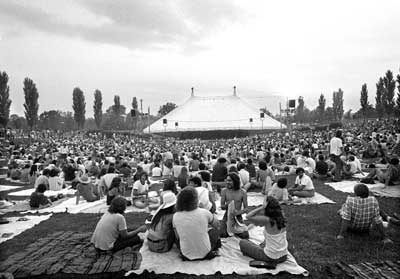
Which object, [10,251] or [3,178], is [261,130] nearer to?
[3,178]

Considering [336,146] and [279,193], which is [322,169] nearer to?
[336,146]

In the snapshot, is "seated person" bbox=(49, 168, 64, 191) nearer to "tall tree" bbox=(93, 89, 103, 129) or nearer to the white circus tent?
the white circus tent

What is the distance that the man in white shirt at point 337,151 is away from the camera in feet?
25.3

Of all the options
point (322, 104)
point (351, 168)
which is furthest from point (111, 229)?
point (322, 104)

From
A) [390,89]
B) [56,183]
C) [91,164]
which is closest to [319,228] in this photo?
[56,183]

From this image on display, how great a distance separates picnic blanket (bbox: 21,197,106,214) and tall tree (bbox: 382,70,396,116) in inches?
1571

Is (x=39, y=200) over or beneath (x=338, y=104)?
beneath

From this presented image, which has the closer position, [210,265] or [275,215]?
[275,215]

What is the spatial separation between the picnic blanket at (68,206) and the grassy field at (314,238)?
1.07 feet

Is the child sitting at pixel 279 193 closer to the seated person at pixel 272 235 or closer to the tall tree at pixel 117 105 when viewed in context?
the seated person at pixel 272 235

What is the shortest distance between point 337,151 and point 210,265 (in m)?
5.98

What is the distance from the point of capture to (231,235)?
4.05 metres

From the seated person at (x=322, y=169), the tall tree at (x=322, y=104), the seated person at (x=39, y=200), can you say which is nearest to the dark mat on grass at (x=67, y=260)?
the seated person at (x=39, y=200)

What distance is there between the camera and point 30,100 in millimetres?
37062
